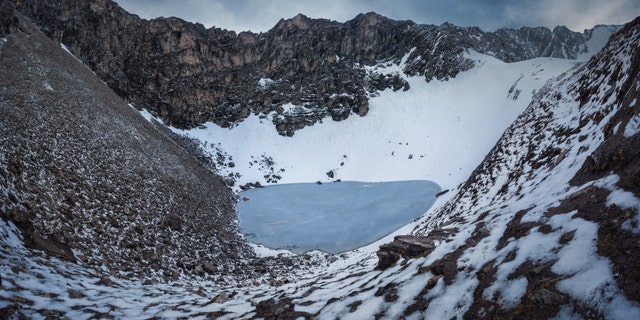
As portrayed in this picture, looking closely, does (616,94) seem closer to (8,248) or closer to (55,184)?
(8,248)

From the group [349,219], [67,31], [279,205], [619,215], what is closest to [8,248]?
[619,215]

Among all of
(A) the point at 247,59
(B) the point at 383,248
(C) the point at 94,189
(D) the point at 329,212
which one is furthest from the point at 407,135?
(C) the point at 94,189

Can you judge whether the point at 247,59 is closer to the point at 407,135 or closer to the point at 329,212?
the point at 407,135

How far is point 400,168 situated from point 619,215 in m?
38.1

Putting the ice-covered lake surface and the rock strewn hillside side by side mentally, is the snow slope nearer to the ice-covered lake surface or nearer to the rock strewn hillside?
the ice-covered lake surface

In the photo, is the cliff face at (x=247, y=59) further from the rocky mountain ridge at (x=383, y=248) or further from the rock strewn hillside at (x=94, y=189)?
the rocky mountain ridge at (x=383, y=248)

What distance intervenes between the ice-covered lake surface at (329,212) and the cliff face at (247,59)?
2135 centimetres

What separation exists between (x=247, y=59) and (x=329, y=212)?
5156 cm

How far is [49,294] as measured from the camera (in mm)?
5645

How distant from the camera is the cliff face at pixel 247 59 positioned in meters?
45.0

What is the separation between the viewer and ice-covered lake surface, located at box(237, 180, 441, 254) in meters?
20.0

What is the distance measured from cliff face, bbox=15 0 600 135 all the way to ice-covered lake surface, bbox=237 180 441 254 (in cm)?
2135

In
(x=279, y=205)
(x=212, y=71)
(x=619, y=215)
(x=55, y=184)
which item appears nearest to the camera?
(x=619, y=215)

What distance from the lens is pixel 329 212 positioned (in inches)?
1050
